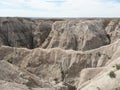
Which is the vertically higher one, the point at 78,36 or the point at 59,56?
the point at 59,56

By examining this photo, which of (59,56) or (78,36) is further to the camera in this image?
(78,36)

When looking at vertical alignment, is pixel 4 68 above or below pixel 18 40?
above

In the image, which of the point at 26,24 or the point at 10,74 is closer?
the point at 10,74

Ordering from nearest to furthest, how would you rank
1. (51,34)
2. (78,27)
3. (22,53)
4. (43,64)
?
(43,64), (22,53), (78,27), (51,34)

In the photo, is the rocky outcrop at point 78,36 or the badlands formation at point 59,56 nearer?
the badlands formation at point 59,56

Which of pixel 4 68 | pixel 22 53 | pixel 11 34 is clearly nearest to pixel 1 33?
pixel 11 34

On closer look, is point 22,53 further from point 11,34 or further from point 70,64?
point 11,34

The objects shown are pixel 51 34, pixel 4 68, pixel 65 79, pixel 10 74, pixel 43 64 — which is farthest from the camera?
pixel 51 34

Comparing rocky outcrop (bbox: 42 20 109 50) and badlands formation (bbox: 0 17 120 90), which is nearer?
badlands formation (bbox: 0 17 120 90)
